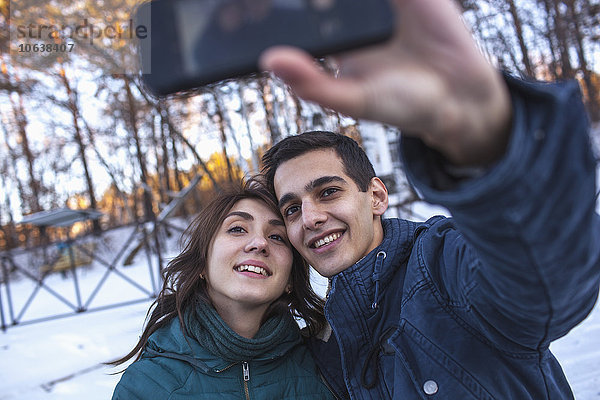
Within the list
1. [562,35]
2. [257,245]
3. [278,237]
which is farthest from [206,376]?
[562,35]

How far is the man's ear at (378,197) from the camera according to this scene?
185cm

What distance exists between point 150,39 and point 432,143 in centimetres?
49

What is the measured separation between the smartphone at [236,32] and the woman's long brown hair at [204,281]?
1417 mm

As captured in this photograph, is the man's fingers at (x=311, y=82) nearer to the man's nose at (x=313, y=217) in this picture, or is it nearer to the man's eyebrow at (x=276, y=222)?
the man's nose at (x=313, y=217)

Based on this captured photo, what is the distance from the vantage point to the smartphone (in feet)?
1.97

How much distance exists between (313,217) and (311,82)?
1127mm

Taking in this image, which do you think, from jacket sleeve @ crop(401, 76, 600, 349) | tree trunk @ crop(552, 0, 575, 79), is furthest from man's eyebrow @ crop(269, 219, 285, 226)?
tree trunk @ crop(552, 0, 575, 79)

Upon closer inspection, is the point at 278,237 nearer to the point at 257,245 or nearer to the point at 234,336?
the point at 257,245

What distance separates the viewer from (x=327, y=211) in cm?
169

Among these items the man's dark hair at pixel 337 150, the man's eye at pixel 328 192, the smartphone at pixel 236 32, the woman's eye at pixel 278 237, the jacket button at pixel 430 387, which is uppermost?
the smartphone at pixel 236 32

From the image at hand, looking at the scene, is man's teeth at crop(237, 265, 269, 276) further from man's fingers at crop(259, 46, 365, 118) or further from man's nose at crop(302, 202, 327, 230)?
man's fingers at crop(259, 46, 365, 118)

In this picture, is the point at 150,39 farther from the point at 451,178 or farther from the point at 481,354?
the point at 481,354

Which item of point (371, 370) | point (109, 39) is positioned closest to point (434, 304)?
point (371, 370)

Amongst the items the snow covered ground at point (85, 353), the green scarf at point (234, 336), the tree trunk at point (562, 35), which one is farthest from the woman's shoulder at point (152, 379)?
the tree trunk at point (562, 35)
